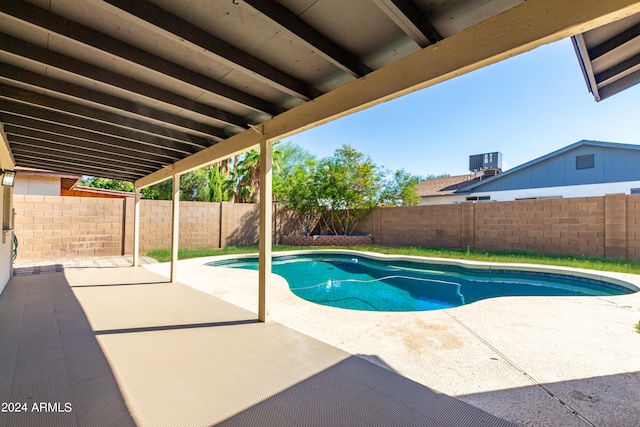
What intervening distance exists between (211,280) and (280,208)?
7834mm

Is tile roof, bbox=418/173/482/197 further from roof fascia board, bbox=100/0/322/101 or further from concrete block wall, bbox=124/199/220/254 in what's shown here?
roof fascia board, bbox=100/0/322/101

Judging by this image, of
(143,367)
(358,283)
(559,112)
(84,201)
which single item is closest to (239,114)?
(143,367)

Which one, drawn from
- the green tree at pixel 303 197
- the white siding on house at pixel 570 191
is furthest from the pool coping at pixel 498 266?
the white siding on house at pixel 570 191

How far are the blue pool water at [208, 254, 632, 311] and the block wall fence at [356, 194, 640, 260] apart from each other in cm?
317

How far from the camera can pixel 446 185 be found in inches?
691

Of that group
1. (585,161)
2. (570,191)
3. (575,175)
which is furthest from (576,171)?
(570,191)

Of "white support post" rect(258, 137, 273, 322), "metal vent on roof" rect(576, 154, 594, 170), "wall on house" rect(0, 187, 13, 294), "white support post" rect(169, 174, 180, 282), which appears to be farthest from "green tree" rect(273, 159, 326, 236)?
"metal vent on roof" rect(576, 154, 594, 170)

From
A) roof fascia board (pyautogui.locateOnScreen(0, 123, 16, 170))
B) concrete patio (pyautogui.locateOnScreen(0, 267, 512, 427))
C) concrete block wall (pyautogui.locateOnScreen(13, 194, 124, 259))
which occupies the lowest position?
concrete patio (pyautogui.locateOnScreen(0, 267, 512, 427))

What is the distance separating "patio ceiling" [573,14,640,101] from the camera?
188 centimetres

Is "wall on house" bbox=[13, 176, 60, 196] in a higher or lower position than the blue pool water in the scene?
higher

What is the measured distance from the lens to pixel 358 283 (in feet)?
23.1

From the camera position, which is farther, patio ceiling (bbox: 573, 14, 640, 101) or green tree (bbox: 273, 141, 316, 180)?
green tree (bbox: 273, 141, 316, 180)

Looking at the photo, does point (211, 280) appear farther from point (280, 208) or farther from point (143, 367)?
point (280, 208)

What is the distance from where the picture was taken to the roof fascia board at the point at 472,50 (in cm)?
139
